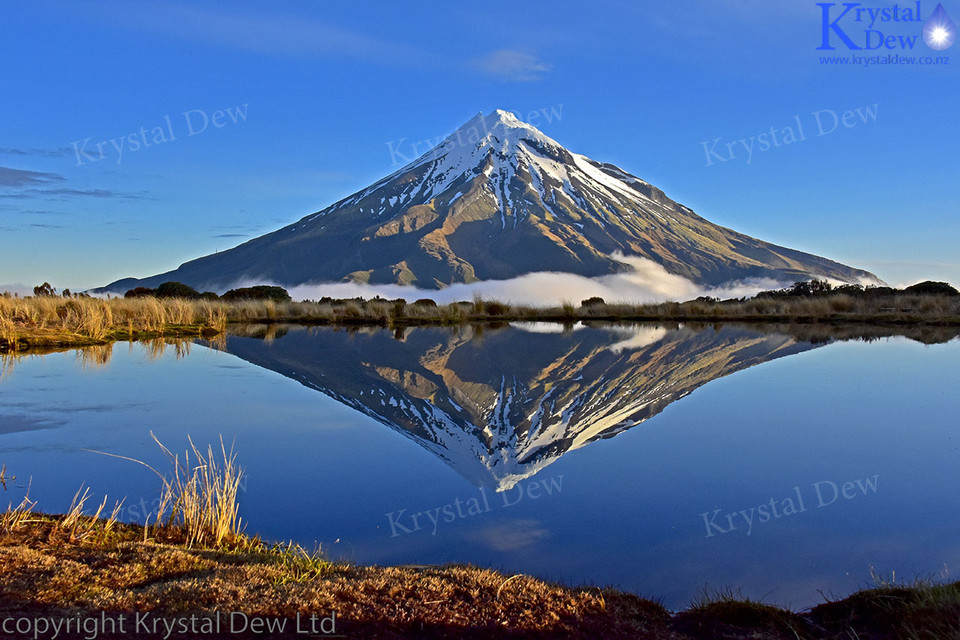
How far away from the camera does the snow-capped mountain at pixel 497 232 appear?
11194cm

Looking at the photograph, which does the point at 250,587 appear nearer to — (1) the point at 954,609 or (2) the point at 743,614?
(2) the point at 743,614

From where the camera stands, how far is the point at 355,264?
385 feet

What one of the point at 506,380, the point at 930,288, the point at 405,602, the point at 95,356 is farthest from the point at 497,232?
the point at 405,602

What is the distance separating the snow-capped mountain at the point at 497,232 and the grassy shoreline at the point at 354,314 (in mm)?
75548

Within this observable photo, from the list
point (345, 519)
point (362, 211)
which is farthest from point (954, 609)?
point (362, 211)

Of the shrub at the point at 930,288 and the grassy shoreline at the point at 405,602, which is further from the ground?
the shrub at the point at 930,288

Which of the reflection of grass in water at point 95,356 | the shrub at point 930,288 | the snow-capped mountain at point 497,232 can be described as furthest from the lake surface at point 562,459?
the snow-capped mountain at point 497,232

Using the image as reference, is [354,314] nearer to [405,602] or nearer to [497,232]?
[405,602]

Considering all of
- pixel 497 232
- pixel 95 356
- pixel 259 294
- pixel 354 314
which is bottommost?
pixel 95 356

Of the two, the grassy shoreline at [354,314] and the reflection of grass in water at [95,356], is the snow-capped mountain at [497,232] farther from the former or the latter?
the reflection of grass in water at [95,356]

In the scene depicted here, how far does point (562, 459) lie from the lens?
5566mm

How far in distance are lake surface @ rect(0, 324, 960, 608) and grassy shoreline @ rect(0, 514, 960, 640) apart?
0.26 meters

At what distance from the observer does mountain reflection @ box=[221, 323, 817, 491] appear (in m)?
6.29

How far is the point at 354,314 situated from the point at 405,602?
24.4 meters
